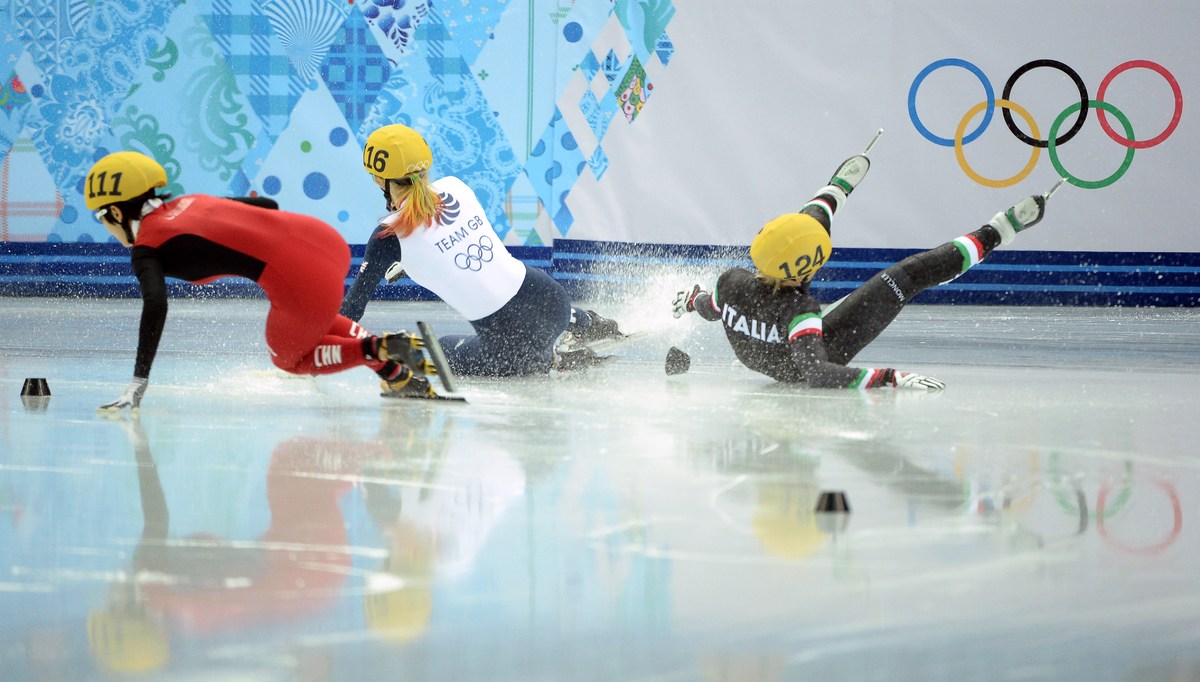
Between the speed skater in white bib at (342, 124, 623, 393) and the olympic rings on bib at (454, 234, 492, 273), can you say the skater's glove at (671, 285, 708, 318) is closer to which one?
the speed skater in white bib at (342, 124, 623, 393)

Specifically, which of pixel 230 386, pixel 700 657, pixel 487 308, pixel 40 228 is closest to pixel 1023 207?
pixel 487 308

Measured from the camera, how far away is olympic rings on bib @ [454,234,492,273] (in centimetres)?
466

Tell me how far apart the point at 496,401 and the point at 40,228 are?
567 centimetres

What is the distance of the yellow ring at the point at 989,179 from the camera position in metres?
8.20

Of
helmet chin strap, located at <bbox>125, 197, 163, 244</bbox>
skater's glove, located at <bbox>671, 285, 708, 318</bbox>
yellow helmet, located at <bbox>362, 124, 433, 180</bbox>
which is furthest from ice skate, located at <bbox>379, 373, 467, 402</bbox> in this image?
skater's glove, located at <bbox>671, 285, 708, 318</bbox>

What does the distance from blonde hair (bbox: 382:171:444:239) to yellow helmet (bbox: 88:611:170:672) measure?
2.62 metres

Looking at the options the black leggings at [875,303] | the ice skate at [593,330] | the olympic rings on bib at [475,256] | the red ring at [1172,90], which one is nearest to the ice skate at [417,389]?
the olympic rings on bib at [475,256]

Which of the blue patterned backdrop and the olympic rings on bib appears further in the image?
the blue patterned backdrop

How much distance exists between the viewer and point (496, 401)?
4.34 m

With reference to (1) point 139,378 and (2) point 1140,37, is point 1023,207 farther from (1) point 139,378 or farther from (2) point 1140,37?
(2) point 1140,37

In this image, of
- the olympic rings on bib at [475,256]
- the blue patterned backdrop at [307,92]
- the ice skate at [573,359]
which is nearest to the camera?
the olympic rings on bib at [475,256]

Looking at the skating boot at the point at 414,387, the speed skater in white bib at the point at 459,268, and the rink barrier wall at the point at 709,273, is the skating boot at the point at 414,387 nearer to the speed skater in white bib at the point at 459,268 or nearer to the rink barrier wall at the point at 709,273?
the speed skater in white bib at the point at 459,268

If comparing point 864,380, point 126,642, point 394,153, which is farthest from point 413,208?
A: point 126,642

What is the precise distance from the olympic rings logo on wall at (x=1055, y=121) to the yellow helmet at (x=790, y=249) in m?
4.16
